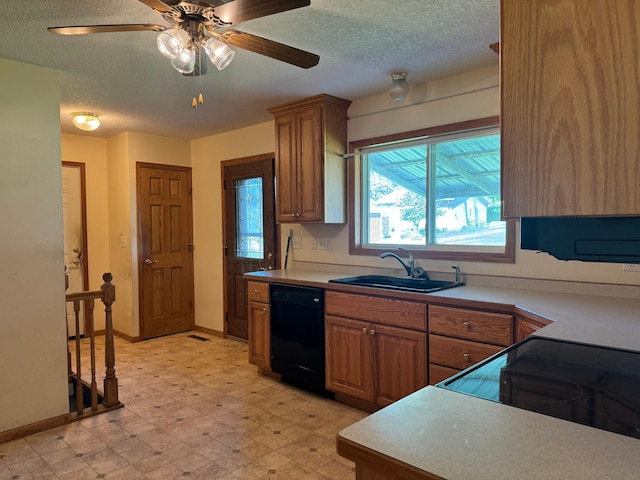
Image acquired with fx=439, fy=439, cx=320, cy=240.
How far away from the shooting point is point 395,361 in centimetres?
280

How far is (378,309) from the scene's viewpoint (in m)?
2.88

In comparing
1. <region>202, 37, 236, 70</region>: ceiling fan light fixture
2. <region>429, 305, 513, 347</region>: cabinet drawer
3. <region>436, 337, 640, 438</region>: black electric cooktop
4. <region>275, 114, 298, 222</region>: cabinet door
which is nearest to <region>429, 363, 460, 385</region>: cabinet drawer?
<region>429, 305, 513, 347</region>: cabinet drawer

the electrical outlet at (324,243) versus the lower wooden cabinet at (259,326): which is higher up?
the electrical outlet at (324,243)

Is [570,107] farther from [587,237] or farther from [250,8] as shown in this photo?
[250,8]

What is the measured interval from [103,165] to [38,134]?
8.30 feet

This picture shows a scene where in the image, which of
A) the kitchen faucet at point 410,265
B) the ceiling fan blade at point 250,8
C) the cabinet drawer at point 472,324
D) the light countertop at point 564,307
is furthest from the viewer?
the kitchen faucet at point 410,265

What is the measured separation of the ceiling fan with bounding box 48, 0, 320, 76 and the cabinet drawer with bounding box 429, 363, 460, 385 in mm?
1890

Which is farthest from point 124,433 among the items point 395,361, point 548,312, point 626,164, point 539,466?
point 626,164

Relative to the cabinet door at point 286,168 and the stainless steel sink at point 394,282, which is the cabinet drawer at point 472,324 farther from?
the cabinet door at point 286,168

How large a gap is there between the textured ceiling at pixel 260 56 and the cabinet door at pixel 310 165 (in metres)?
0.21

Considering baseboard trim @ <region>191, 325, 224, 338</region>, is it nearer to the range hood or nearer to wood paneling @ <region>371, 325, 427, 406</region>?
wood paneling @ <region>371, 325, 427, 406</region>

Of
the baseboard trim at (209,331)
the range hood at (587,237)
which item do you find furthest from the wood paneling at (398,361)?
the baseboard trim at (209,331)

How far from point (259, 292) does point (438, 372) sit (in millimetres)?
1690

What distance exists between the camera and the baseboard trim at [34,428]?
8.86 ft
